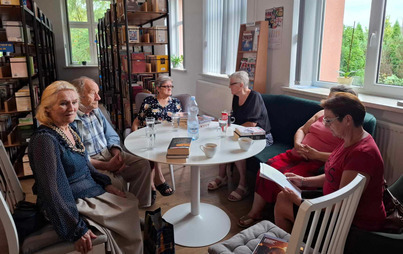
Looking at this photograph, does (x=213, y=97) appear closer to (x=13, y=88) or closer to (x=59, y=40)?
(x=13, y=88)

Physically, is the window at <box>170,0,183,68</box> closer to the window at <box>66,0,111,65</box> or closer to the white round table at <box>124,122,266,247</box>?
the window at <box>66,0,111,65</box>

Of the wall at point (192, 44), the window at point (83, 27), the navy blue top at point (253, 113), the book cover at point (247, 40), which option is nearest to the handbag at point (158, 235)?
the navy blue top at point (253, 113)

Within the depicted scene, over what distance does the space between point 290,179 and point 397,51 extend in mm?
1600

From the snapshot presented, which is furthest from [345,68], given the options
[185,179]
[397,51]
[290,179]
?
[185,179]

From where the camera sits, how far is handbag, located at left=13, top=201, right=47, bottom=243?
54.4 inches

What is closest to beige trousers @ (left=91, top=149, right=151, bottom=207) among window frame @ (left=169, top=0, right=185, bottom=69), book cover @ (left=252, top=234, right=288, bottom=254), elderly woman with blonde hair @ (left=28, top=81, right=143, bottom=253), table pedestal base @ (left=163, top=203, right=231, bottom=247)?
table pedestal base @ (left=163, top=203, right=231, bottom=247)

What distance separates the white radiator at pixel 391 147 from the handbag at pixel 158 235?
1725mm

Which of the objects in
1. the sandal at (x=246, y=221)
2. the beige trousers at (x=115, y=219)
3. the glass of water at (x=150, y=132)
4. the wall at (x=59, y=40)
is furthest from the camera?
the wall at (x=59, y=40)

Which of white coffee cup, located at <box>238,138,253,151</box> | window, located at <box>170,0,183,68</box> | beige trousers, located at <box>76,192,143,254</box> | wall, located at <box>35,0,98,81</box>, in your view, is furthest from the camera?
wall, located at <box>35,0,98,81</box>

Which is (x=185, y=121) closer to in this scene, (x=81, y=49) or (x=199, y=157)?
(x=199, y=157)

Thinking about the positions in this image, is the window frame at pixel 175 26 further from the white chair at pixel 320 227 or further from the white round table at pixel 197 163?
the white chair at pixel 320 227

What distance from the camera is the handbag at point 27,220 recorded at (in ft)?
4.54

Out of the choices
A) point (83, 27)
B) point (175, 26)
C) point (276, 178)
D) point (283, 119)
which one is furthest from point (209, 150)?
point (83, 27)

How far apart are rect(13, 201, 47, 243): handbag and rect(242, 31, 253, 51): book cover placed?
291 centimetres
